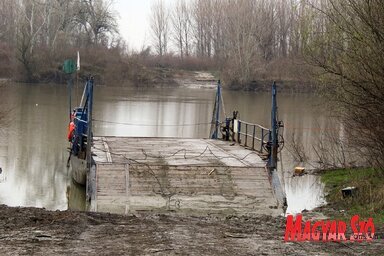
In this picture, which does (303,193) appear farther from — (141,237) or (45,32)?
(45,32)

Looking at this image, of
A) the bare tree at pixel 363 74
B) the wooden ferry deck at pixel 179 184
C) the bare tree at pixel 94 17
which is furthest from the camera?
the bare tree at pixel 94 17

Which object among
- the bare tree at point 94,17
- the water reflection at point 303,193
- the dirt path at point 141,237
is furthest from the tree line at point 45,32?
the dirt path at point 141,237

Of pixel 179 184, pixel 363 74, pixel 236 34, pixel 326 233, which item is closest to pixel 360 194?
pixel 363 74

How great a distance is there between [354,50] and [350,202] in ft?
9.40

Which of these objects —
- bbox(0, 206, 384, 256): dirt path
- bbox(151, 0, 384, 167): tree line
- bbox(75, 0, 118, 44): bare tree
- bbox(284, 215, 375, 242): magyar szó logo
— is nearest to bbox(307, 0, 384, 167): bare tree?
bbox(151, 0, 384, 167): tree line

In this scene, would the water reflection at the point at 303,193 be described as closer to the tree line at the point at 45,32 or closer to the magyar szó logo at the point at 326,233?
the magyar szó logo at the point at 326,233

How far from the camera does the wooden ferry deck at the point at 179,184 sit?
11.1m

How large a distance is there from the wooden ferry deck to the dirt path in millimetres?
2371

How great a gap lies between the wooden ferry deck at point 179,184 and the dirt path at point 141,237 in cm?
237

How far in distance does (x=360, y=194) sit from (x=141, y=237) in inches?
239

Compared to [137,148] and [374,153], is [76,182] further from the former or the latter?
[374,153]

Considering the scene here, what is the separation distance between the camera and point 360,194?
11891 millimetres

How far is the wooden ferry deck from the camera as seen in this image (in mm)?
11102

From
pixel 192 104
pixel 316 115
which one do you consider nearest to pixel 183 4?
pixel 192 104
